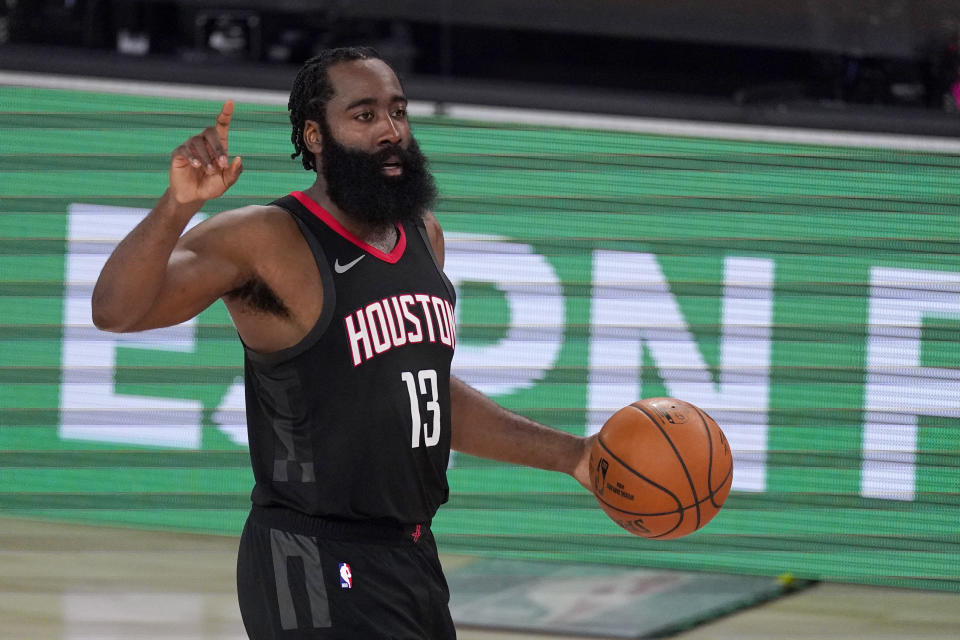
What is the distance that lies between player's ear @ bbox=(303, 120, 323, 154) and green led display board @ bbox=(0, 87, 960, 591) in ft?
10.7

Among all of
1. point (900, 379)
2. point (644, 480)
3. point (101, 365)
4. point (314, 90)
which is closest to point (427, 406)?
point (644, 480)

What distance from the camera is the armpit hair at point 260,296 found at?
308 cm

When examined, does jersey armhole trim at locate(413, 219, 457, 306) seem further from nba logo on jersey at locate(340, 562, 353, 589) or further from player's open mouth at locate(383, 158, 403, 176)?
nba logo on jersey at locate(340, 562, 353, 589)

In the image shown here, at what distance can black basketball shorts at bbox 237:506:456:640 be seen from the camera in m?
3.11

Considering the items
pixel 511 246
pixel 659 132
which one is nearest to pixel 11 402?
pixel 511 246

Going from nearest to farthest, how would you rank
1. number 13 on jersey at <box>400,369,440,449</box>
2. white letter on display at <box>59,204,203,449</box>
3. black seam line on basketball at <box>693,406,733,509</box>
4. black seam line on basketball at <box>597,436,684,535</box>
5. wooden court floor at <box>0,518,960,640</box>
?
number 13 on jersey at <box>400,369,440,449</box>
black seam line on basketball at <box>597,436,684,535</box>
black seam line on basketball at <box>693,406,733,509</box>
wooden court floor at <box>0,518,960,640</box>
white letter on display at <box>59,204,203,449</box>

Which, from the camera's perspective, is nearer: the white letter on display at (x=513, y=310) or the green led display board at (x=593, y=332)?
the green led display board at (x=593, y=332)

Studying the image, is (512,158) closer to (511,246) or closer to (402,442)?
(511,246)

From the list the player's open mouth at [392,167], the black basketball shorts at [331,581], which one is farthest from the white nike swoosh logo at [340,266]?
the black basketball shorts at [331,581]

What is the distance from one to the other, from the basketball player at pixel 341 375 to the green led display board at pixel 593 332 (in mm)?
3339

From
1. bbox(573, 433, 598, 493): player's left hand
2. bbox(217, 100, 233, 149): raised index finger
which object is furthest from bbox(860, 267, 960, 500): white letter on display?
bbox(217, 100, 233, 149): raised index finger

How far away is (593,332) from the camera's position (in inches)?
261

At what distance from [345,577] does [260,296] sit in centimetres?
62

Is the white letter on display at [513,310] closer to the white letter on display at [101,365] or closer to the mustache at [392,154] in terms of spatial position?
the white letter on display at [101,365]
